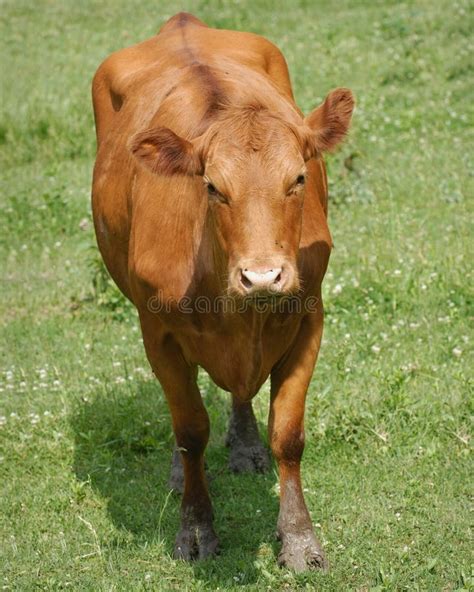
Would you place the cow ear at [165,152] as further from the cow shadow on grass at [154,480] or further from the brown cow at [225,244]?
the cow shadow on grass at [154,480]

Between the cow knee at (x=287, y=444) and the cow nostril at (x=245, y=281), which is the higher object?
the cow nostril at (x=245, y=281)

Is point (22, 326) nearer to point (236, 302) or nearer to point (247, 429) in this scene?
point (247, 429)

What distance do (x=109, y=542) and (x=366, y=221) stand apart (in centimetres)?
471

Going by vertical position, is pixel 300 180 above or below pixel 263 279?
above

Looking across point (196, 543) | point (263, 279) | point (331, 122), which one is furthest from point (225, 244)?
point (196, 543)

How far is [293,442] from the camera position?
5434 millimetres

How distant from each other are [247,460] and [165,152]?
7.53 ft

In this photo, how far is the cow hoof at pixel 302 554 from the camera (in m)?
5.29

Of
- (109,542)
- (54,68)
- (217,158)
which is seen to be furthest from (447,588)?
(54,68)

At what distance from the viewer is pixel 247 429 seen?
21.9 ft

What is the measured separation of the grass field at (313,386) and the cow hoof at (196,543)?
8 cm

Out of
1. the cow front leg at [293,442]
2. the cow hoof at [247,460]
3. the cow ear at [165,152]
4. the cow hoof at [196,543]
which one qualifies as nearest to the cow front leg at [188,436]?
the cow hoof at [196,543]

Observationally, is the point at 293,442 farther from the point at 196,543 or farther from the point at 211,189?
the point at 211,189

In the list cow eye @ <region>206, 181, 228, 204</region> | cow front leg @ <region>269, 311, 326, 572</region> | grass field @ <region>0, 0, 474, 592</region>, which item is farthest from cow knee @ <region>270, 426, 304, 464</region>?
cow eye @ <region>206, 181, 228, 204</region>
